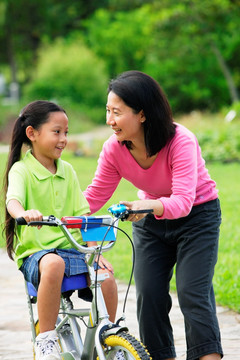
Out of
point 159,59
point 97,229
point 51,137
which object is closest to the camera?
point 97,229

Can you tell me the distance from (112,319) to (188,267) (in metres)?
0.43

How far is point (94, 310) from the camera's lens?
116 inches

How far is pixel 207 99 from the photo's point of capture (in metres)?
31.3

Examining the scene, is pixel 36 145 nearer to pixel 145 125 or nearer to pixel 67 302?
pixel 145 125

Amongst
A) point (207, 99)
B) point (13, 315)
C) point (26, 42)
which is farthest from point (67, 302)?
point (26, 42)

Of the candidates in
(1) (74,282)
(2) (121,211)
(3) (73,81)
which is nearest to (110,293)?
(1) (74,282)

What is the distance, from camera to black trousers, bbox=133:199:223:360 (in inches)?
127

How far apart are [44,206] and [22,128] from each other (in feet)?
1.46

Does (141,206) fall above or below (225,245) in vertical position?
above

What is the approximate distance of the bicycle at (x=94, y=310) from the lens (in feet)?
9.08

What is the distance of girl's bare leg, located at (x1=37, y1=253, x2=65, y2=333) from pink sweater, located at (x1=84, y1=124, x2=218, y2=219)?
51 cm

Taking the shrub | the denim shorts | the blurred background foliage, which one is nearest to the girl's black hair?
the denim shorts

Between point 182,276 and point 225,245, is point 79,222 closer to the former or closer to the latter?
point 182,276

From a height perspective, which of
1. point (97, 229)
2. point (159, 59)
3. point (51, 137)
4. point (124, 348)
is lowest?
point (124, 348)
